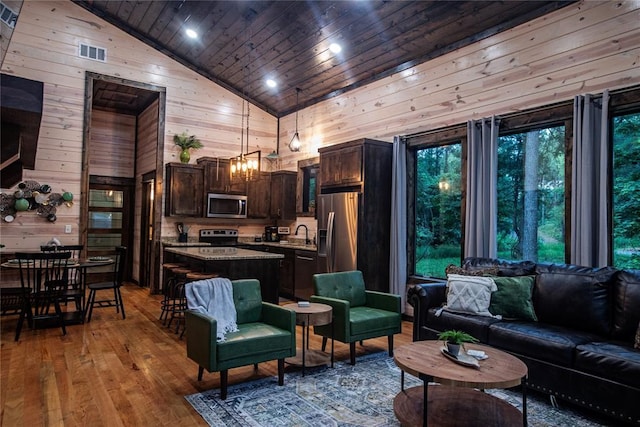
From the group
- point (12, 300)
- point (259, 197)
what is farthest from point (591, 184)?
point (12, 300)

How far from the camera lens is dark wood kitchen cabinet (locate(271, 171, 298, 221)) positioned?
7.90 m

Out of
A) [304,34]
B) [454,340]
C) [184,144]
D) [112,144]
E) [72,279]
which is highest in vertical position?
[304,34]

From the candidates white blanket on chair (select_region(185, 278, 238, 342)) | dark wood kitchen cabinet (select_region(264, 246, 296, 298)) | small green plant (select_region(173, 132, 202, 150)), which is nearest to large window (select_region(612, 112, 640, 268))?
white blanket on chair (select_region(185, 278, 238, 342))

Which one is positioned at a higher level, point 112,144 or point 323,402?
point 112,144

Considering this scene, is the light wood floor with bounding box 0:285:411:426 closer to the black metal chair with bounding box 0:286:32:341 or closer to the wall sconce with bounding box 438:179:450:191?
the black metal chair with bounding box 0:286:32:341

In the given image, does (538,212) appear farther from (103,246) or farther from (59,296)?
(103,246)

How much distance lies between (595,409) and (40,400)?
12.8 ft

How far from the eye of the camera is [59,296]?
4781 millimetres

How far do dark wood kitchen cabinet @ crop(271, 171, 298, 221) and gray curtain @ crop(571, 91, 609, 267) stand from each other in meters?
5.09

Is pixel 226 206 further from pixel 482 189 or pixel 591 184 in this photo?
pixel 591 184

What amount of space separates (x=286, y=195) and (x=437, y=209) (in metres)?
3.34

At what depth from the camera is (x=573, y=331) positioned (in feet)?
10.6

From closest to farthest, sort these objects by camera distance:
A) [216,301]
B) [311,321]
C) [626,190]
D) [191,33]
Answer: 1. [216,301]
2. [311,321]
3. [626,190]
4. [191,33]

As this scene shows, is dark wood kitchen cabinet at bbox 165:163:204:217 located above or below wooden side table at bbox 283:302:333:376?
above
